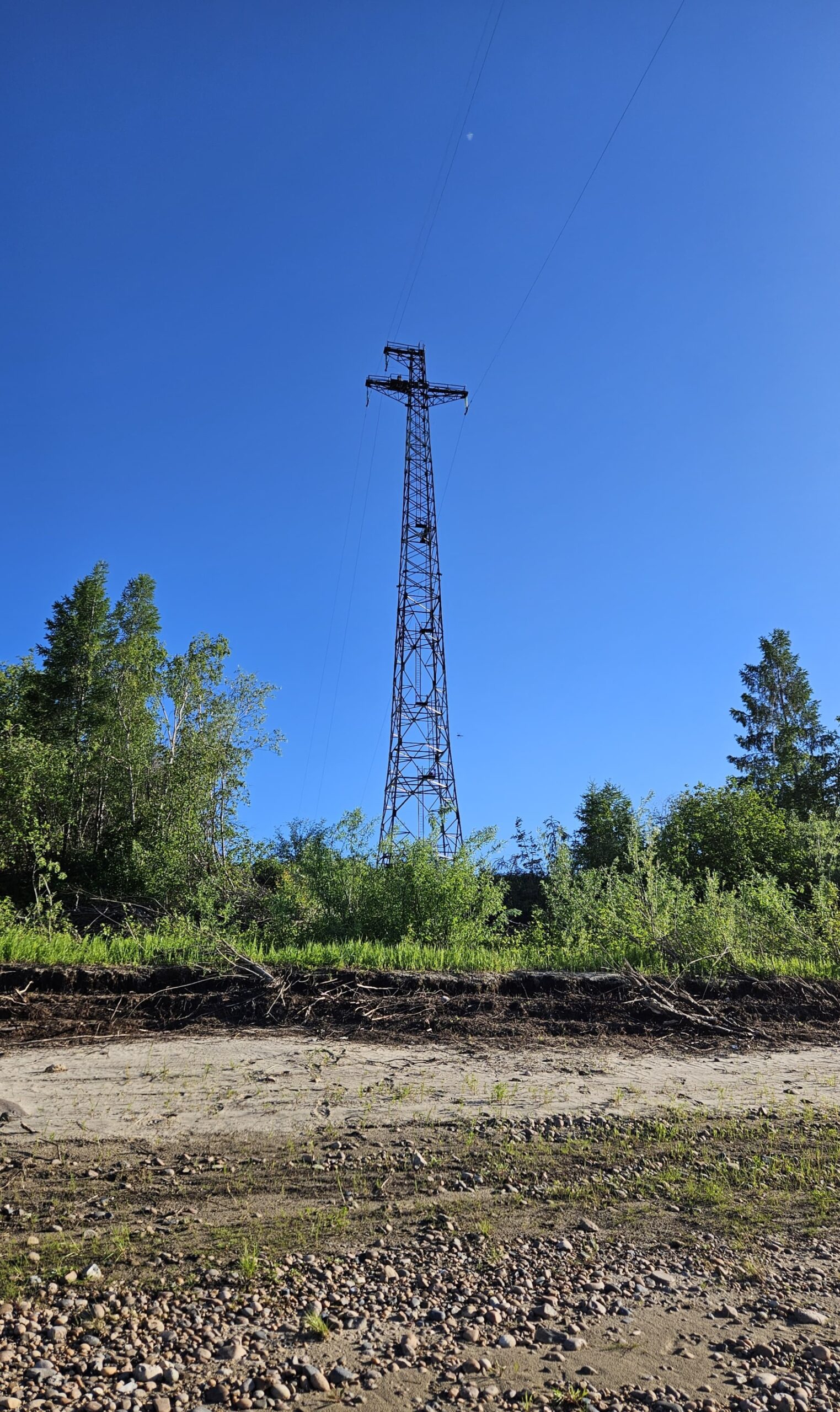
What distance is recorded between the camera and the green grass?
10375 mm

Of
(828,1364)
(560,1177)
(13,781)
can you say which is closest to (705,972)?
(560,1177)

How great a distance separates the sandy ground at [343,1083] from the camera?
18.7ft

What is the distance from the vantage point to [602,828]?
97.6 ft

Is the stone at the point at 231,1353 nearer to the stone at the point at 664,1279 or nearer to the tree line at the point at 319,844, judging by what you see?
the stone at the point at 664,1279

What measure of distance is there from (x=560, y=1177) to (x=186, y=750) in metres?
21.2

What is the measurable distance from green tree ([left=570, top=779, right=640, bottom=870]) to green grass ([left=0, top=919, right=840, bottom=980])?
46.9 feet

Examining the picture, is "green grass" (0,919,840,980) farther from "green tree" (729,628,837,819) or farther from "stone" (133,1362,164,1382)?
"green tree" (729,628,837,819)

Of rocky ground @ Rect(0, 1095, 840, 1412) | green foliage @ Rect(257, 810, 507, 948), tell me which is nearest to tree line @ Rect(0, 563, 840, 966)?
green foliage @ Rect(257, 810, 507, 948)

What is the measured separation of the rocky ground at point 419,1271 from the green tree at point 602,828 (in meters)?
21.7

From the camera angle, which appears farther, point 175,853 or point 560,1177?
point 175,853

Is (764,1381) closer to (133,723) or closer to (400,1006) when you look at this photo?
(400,1006)

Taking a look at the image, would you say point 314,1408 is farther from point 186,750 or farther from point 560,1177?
point 186,750

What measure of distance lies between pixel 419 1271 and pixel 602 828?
89.0 ft

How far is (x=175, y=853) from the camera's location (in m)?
19.0
